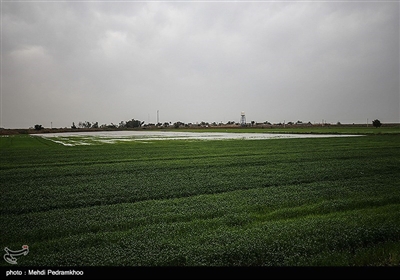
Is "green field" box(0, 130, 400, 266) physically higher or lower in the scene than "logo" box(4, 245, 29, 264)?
higher

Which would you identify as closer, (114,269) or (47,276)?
(47,276)

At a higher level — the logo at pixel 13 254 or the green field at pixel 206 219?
the green field at pixel 206 219

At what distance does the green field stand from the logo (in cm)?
13

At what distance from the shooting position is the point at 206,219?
7.66 metres

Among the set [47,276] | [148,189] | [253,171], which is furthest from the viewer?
[253,171]

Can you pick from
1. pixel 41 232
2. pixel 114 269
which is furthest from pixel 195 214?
pixel 41 232

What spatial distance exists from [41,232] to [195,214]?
3829 millimetres

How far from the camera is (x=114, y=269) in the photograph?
5055mm

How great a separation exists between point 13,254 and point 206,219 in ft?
14.2

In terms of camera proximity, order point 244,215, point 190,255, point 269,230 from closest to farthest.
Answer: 1. point 190,255
2. point 269,230
3. point 244,215

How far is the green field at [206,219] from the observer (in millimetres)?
5523

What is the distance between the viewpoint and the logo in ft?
18.2

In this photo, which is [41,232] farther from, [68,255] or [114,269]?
[114,269]

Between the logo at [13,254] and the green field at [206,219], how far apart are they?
0.42ft
